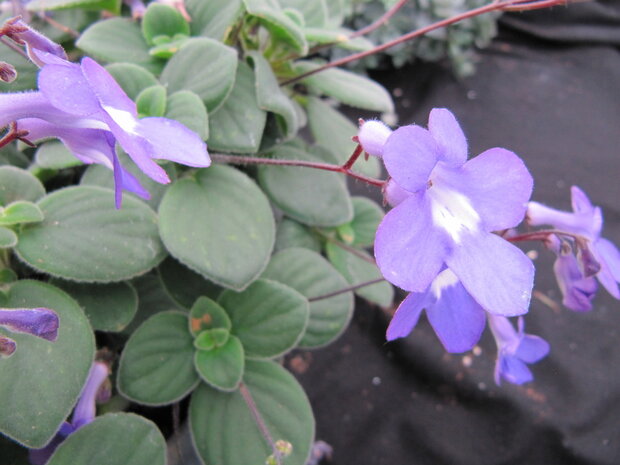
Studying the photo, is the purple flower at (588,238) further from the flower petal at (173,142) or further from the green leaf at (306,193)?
the flower petal at (173,142)

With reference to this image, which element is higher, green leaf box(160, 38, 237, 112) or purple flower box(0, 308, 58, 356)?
green leaf box(160, 38, 237, 112)

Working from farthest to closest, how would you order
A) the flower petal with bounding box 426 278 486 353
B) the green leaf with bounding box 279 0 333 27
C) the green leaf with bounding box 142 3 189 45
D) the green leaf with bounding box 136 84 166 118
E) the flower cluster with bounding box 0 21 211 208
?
the green leaf with bounding box 279 0 333 27 → the green leaf with bounding box 142 3 189 45 → the green leaf with bounding box 136 84 166 118 → the flower petal with bounding box 426 278 486 353 → the flower cluster with bounding box 0 21 211 208

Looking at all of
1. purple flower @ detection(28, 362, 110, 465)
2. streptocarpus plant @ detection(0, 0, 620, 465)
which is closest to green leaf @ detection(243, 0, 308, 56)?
streptocarpus plant @ detection(0, 0, 620, 465)

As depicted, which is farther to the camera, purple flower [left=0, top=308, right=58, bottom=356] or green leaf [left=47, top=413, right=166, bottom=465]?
green leaf [left=47, top=413, right=166, bottom=465]

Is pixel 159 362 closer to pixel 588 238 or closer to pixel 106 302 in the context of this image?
pixel 106 302

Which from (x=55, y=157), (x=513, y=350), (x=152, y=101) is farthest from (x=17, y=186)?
(x=513, y=350)

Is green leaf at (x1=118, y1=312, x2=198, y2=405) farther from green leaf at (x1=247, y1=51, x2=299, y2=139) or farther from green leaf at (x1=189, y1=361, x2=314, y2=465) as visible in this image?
green leaf at (x1=247, y1=51, x2=299, y2=139)

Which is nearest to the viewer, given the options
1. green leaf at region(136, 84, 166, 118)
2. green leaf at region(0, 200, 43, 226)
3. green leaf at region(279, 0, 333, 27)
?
green leaf at region(0, 200, 43, 226)

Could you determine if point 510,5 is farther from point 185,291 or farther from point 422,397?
point 422,397

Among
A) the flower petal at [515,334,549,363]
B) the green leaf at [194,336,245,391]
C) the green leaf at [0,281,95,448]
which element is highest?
the green leaf at [0,281,95,448]
